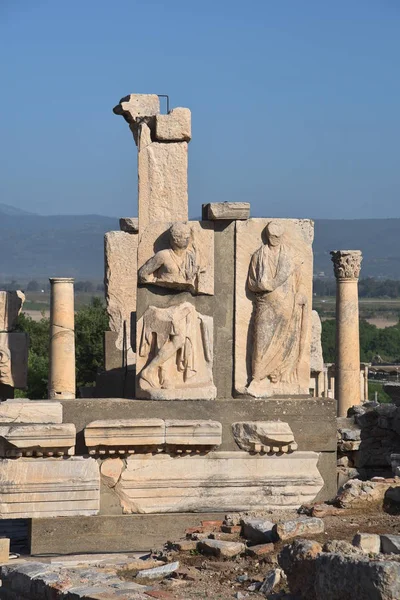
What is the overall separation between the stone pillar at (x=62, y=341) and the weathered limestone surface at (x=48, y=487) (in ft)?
23.5

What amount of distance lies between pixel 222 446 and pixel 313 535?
320cm

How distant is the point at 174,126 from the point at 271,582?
5.96 m

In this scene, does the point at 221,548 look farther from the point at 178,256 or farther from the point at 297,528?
the point at 178,256

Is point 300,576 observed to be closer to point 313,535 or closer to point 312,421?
point 313,535

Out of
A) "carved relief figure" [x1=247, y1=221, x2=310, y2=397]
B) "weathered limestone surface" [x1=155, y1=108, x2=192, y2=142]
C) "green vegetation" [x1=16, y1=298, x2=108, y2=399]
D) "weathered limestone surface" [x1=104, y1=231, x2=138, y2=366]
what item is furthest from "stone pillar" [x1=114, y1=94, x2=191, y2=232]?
"green vegetation" [x1=16, y1=298, x2=108, y2=399]

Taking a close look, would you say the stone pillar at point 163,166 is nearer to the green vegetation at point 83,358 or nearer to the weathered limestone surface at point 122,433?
the weathered limestone surface at point 122,433

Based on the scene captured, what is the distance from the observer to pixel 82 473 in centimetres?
1355

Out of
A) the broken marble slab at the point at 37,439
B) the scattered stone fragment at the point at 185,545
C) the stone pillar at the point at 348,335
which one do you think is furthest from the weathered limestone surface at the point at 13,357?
the stone pillar at the point at 348,335

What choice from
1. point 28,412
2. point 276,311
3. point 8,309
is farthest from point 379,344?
point 28,412

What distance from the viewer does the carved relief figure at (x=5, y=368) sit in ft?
52.2

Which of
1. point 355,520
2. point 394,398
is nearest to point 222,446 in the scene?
point 355,520

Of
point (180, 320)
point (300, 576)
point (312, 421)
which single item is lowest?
point (300, 576)

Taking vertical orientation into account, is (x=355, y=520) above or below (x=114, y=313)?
below

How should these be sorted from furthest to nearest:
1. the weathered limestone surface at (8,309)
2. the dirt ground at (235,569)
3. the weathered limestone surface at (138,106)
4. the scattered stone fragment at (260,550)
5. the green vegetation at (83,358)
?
1. the green vegetation at (83,358)
2. the weathered limestone surface at (8,309)
3. the weathered limestone surface at (138,106)
4. the scattered stone fragment at (260,550)
5. the dirt ground at (235,569)
